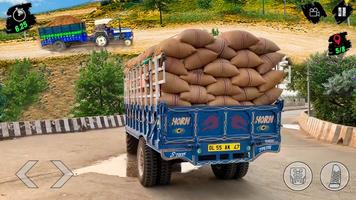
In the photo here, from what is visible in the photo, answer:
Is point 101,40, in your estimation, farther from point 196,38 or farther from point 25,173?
point 196,38

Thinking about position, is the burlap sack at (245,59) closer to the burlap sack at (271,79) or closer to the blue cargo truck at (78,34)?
the burlap sack at (271,79)

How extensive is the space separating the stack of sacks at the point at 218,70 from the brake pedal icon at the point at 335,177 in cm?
248

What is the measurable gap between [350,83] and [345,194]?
445 inches

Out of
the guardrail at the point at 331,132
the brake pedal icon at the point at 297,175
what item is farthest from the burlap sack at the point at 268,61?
the guardrail at the point at 331,132

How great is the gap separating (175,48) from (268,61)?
210 cm

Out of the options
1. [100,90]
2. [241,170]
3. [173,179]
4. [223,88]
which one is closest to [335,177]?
[241,170]

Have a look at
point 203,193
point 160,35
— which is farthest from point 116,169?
point 160,35

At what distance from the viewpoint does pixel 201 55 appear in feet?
29.5

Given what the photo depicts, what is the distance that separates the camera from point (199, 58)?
8.98 metres

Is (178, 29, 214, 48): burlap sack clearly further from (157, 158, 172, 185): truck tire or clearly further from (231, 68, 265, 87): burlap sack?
(157, 158, 172, 185): truck tire

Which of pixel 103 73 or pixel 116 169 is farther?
pixel 103 73

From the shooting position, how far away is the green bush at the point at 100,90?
2870 cm

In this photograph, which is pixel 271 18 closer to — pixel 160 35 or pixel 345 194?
pixel 160 35

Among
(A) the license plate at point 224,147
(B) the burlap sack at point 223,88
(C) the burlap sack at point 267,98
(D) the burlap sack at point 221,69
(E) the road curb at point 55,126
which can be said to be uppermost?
(D) the burlap sack at point 221,69
